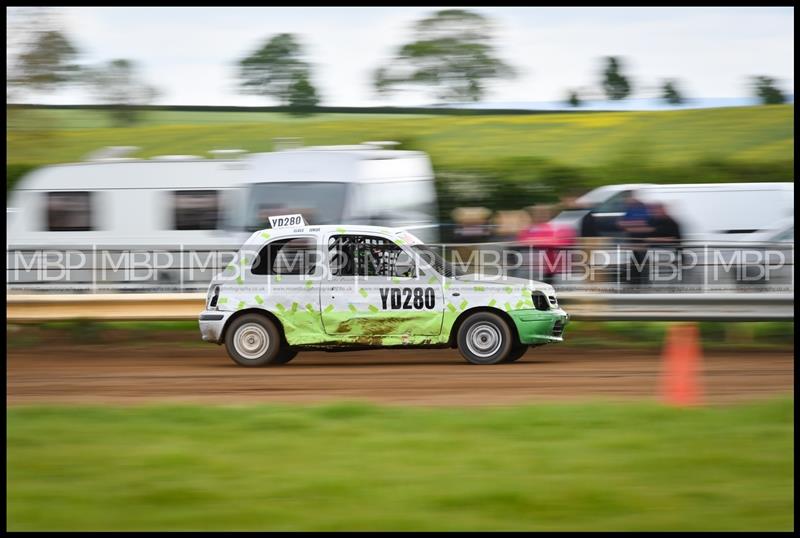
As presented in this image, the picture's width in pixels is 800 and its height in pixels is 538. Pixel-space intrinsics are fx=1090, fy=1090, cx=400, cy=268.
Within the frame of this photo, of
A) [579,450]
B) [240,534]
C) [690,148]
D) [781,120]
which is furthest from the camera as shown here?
[781,120]

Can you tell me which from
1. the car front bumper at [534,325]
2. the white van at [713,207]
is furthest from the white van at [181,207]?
the car front bumper at [534,325]

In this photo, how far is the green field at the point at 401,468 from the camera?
5.90 m

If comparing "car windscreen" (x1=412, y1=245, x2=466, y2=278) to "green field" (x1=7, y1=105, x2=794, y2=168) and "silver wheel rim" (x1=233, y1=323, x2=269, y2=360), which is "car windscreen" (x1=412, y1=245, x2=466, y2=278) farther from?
"green field" (x1=7, y1=105, x2=794, y2=168)

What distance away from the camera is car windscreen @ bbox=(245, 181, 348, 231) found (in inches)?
617

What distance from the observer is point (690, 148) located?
3700 cm

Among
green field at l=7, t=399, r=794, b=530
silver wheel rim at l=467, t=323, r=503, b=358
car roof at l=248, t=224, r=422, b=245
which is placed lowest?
green field at l=7, t=399, r=794, b=530

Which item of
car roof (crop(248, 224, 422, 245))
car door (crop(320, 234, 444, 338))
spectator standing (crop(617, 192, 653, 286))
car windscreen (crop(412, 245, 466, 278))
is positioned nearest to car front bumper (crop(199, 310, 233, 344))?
car roof (crop(248, 224, 422, 245))

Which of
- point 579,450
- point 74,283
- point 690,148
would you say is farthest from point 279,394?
point 690,148

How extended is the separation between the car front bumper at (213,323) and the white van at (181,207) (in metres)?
2.68

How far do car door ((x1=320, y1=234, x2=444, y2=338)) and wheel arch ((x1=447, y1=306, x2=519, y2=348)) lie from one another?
19cm

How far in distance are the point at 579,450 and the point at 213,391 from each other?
4.63 meters

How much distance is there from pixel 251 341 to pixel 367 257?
1.66 metres

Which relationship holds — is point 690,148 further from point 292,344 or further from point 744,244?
point 292,344

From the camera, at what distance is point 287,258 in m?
12.5
